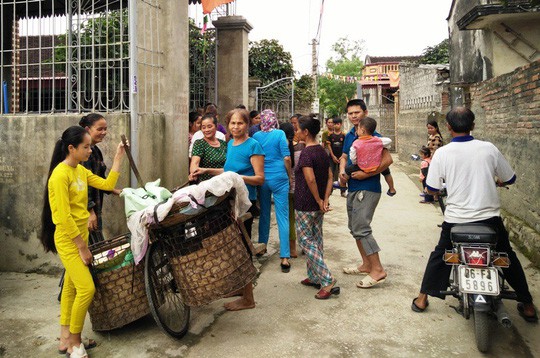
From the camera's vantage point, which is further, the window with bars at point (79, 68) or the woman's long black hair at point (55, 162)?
the window with bars at point (79, 68)

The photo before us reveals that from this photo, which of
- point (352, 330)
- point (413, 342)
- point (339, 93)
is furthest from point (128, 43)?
point (339, 93)

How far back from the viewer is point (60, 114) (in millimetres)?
5148

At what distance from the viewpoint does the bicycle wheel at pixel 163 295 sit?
11.5 ft

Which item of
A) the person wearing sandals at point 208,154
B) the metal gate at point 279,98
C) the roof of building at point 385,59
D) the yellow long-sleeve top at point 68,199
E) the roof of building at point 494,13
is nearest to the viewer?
the yellow long-sleeve top at point 68,199

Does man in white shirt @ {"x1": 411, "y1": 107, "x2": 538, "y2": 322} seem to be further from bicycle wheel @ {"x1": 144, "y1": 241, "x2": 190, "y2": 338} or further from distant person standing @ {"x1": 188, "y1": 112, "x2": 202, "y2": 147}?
distant person standing @ {"x1": 188, "y1": 112, "x2": 202, "y2": 147}

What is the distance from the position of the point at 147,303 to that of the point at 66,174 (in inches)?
48.3

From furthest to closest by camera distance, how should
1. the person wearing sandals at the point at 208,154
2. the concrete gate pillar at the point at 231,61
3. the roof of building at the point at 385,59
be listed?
the roof of building at the point at 385,59
the concrete gate pillar at the point at 231,61
the person wearing sandals at the point at 208,154


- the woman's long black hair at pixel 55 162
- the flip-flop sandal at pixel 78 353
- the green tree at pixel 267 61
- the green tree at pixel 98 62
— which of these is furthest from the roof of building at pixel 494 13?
the flip-flop sandal at pixel 78 353

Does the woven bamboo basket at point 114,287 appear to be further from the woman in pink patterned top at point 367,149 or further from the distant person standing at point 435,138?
the distant person standing at point 435,138

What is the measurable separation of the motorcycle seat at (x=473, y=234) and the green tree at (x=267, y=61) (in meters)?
9.95

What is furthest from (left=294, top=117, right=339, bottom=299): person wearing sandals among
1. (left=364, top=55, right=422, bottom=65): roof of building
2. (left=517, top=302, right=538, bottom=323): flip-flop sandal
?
(left=364, top=55, right=422, bottom=65): roof of building

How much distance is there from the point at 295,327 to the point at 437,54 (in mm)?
28499

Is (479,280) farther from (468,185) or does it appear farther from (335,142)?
(335,142)

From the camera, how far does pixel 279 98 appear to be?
473 inches
